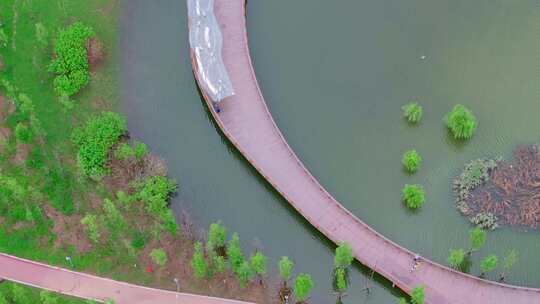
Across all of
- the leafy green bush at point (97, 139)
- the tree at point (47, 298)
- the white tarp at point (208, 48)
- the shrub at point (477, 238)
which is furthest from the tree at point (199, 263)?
the shrub at point (477, 238)

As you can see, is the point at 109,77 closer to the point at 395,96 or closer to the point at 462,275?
the point at 395,96

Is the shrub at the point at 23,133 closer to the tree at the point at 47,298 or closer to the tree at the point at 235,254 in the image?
the tree at the point at 47,298

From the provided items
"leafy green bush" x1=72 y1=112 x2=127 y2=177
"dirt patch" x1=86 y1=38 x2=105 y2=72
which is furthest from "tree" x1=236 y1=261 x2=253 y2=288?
"dirt patch" x1=86 y1=38 x2=105 y2=72

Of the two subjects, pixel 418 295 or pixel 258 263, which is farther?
pixel 258 263

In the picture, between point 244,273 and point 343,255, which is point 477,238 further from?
point 244,273

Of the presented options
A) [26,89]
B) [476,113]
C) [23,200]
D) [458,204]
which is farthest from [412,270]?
[26,89]

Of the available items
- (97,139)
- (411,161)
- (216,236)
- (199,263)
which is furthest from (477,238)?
(97,139)
